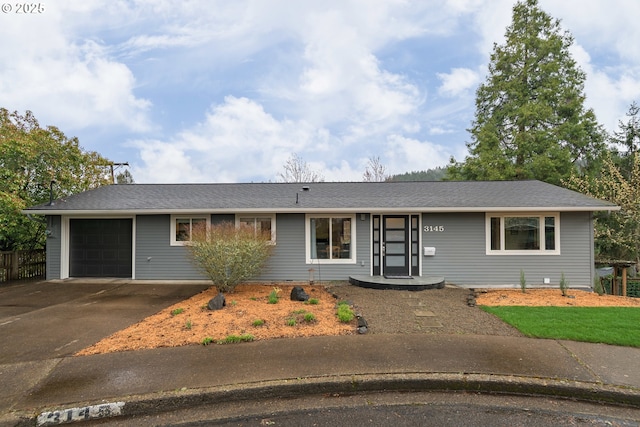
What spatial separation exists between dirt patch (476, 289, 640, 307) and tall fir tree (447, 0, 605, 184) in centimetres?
1074

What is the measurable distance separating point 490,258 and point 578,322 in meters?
4.02

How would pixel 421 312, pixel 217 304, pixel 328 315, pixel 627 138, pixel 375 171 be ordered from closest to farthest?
pixel 328 315, pixel 421 312, pixel 217 304, pixel 627 138, pixel 375 171

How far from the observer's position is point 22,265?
10.7 m

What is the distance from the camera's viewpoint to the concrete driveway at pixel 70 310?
4.62m

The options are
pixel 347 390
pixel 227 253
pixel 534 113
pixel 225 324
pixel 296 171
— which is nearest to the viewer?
pixel 347 390

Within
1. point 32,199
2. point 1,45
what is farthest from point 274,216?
point 1,45

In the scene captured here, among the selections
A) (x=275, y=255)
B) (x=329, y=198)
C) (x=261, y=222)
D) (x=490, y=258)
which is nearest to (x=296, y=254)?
(x=275, y=255)

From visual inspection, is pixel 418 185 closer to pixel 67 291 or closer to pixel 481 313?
pixel 481 313

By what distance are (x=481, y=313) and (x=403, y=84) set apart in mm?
12166

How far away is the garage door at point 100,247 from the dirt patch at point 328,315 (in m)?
3.89

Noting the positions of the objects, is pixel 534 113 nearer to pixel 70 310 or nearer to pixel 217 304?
pixel 217 304

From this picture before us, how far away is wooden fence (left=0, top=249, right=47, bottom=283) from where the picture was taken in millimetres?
10289

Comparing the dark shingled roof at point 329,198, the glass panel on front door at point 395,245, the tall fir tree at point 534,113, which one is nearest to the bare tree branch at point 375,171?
the tall fir tree at point 534,113

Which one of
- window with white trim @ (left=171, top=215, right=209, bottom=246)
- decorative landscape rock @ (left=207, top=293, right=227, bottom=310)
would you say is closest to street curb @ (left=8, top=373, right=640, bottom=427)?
decorative landscape rock @ (left=207, top=293, right=227, bottom=310)
